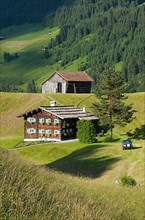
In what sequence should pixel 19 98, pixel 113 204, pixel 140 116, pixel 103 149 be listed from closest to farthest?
pixel 113 204 → pixel 103 149 → pixel 140 116 → pixel 19 98

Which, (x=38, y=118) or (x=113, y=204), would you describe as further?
(x=38, y=118)

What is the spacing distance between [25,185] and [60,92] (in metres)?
118

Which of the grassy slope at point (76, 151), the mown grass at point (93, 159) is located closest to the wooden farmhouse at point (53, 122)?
the grassy slope at point (76, 151)

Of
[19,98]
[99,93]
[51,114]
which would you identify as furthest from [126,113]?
[19,98]

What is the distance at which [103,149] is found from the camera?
67688 millimetres

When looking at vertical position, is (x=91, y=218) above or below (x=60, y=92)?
below

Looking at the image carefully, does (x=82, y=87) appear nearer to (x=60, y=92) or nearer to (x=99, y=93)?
(x=60, y=92)

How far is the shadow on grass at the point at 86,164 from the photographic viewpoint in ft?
185

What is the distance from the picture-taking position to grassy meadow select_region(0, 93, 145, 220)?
11578 millimetres

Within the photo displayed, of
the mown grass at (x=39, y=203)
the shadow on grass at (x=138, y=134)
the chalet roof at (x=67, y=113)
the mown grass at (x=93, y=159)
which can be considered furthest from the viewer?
the shadow on grass at (x=138, y=134)

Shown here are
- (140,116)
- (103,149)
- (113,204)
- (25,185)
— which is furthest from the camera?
(140,116)

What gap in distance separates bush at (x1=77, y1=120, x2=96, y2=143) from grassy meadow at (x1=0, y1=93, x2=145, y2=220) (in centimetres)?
235

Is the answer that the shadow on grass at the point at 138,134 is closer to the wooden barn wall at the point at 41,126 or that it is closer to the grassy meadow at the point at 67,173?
the grassy meadow at the point at 67,173

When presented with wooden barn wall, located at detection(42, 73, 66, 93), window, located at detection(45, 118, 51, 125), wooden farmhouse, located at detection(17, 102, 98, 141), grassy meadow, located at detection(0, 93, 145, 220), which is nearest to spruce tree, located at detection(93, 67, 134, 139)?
wooden farmhouse, located at detection(17, 102, 98, 141)
